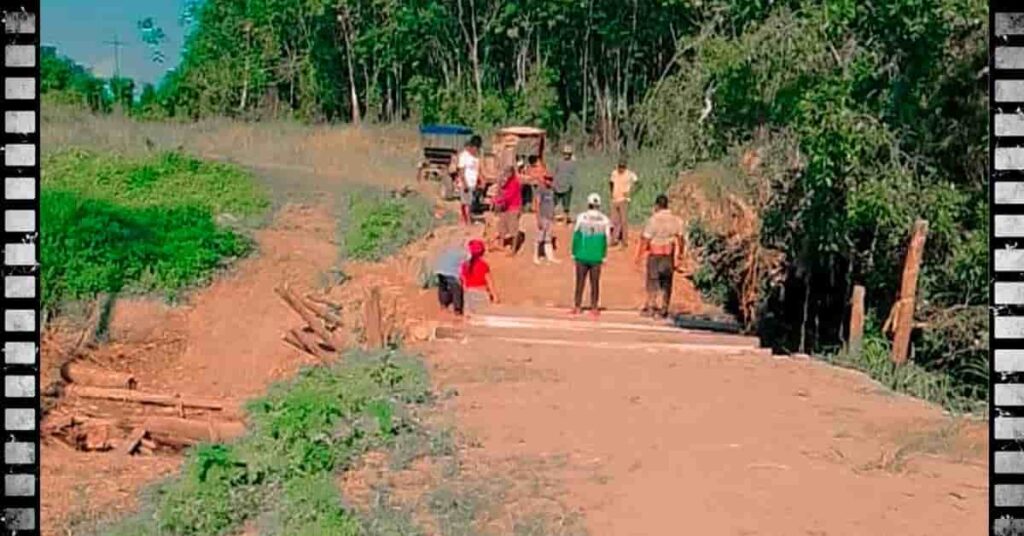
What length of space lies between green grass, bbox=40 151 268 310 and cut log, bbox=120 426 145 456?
152 inches


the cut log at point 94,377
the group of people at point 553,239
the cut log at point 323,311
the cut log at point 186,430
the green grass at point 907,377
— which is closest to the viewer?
the green grass at point 907,377

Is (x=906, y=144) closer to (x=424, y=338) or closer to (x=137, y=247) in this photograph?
(x=424, y=338)

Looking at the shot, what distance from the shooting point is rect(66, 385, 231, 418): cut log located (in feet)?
41.8

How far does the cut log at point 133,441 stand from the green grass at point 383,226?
270 inches

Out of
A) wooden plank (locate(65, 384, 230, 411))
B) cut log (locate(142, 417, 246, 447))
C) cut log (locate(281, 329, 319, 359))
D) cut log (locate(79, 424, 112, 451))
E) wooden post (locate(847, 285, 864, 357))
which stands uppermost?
wooden post (locate(847, 285, 864, 357))

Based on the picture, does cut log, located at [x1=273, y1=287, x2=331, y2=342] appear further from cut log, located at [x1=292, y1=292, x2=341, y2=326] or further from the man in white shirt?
the man in white shirt

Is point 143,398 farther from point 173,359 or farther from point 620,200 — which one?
point 620,200

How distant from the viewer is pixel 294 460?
756cm

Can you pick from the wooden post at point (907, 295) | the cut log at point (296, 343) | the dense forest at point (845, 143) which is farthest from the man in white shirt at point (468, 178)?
the wooden post at point (907, 295)

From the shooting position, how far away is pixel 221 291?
18.6 meters

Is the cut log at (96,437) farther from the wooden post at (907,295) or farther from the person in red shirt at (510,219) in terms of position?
the wooden post at (907,295)

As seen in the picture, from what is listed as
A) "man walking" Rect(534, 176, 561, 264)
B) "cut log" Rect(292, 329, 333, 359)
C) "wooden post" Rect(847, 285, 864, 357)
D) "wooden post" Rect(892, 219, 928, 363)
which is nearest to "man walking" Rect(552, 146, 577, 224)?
"man walking" Rect(534, 176, 561, 264)

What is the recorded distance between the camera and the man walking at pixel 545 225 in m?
16.4
